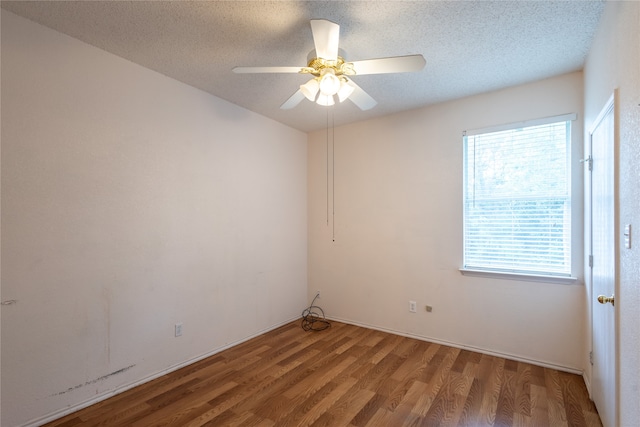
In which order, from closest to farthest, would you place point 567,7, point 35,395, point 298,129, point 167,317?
point 567,7 < point 35,395 < point 167,317 < point 298,129

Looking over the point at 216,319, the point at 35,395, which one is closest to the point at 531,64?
the point at 216,319

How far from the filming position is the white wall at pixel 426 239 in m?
2.81

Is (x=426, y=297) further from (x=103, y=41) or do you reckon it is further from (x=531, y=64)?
(x=103, y=41)

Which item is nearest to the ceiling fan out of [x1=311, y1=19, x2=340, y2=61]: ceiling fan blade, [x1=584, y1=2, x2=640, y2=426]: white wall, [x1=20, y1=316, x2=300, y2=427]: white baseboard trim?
[x1=311, y1=19, x2=340, y2=61]: ceiling fan blade

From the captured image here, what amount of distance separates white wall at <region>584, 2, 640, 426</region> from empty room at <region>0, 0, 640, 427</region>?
19mm

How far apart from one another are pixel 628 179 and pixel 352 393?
223cm

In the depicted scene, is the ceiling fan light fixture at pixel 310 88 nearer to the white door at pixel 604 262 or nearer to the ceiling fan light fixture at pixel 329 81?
the ceiling fan light fixture at pixel 329 81

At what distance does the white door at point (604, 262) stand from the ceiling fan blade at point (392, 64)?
1.08 m

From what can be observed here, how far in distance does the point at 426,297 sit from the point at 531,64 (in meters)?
2.47

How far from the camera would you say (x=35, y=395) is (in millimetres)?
2025

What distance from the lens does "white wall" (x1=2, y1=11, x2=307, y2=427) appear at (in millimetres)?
1991

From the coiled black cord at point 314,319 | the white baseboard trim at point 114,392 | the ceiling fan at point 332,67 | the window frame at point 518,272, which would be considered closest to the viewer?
the ceiling fan at point 332,67

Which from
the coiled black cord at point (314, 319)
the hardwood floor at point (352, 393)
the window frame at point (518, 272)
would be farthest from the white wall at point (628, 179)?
the coiled black cord at point (314, 319)

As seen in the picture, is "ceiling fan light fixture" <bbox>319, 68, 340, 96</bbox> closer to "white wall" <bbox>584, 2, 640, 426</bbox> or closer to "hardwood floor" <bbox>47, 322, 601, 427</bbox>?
"white wall" <bbox>584, 2, 640, 426</bbox>
